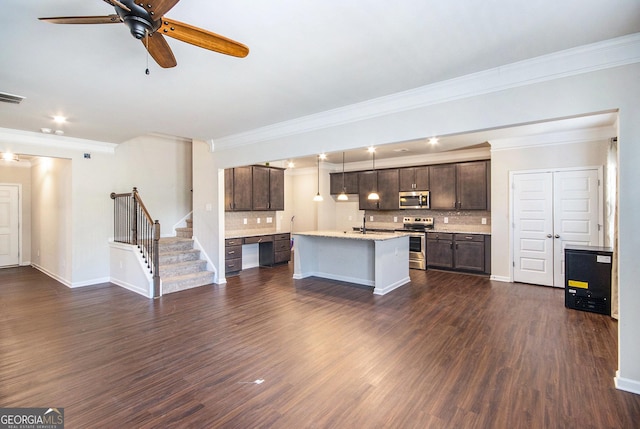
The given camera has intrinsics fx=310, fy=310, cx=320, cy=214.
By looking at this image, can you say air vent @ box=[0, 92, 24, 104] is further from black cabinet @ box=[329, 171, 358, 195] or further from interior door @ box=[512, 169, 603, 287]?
interior door @ box=[512, 169, 603, 287]

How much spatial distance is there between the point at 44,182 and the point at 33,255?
2246 millimetres

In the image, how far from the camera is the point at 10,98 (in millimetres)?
3633

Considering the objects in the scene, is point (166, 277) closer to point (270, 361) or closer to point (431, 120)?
point (270, 361)

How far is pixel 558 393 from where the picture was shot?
2438 mm

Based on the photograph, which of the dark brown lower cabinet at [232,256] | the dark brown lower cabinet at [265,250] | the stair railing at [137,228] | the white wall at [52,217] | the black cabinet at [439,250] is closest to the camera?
the stair railing at [137,228]

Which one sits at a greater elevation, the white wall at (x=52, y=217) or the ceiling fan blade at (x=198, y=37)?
the ceiling fan blade at (x=198, y=37)

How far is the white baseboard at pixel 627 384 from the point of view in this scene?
2.45 meters

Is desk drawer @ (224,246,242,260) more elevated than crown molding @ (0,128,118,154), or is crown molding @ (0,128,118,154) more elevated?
crown molding @ (0,128,118,154)

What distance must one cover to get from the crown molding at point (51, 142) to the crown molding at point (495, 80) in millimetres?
4136

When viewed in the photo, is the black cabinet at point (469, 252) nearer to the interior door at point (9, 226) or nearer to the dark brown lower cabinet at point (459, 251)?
the dark brown lower cabinet at point (459, 251)

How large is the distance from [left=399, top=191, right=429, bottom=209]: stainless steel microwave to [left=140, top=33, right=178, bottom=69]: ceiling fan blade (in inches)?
249

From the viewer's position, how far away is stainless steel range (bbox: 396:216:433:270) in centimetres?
718

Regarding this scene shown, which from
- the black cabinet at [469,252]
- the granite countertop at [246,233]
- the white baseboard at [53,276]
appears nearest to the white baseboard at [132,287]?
the white baseboard at [53,276]

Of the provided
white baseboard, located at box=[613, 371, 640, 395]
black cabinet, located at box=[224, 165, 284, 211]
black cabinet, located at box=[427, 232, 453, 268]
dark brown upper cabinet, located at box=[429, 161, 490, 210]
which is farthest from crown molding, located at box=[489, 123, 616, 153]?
black cabinet, located at box=[224, 165, 284, 211]
